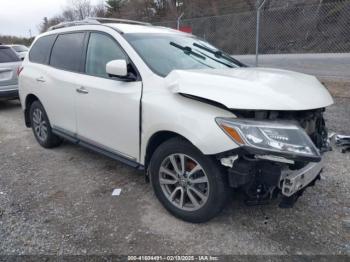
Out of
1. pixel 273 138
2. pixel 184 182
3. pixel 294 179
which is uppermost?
pixel 273 138

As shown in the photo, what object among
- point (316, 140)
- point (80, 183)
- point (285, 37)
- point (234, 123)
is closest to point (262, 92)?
point (234, 123)

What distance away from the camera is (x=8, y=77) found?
7.93 m

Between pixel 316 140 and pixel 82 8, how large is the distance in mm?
43763

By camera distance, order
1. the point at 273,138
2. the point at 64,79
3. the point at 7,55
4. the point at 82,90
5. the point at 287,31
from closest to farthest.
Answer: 1. the point at 273,138
2. the point at 82,90
3. the point at 64,79
4. the point at 7,55
5. the point at 287,31

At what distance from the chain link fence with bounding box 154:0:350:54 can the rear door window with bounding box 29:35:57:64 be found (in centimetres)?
1100

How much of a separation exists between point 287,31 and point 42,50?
1620 cm

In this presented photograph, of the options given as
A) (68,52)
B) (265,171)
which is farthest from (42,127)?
(265,171)

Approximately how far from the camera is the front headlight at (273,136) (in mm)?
2273

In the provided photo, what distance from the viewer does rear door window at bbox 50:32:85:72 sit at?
157 inches

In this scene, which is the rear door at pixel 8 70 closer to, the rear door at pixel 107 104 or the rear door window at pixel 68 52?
the rear door window at pixel 68 52

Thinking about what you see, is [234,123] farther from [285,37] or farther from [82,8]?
[82,8]

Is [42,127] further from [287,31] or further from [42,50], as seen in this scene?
[287,31]

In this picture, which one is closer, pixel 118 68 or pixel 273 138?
pixel 273 138

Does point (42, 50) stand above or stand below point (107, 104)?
above
